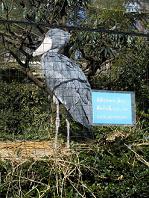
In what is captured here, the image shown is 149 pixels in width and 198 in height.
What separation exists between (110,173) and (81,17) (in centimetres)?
623

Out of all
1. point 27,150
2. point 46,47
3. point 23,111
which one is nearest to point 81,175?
point 27,150

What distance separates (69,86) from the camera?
6781 mm

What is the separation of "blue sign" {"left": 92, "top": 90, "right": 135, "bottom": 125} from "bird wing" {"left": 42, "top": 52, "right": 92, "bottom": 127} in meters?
0.80

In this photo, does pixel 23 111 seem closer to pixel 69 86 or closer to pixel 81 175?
pixel 69 86

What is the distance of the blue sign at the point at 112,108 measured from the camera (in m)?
5.83

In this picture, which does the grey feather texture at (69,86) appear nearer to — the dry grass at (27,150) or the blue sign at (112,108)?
the dry grass at (27,150)

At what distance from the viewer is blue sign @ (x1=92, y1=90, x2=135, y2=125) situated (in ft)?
19.1

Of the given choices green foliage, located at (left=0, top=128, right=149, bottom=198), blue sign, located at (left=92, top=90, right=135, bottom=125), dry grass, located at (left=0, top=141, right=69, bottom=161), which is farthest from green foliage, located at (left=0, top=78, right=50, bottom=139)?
green foliage, located at (left=0, top=128, right=149, bottom=198)

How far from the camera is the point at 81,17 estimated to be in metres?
11.2

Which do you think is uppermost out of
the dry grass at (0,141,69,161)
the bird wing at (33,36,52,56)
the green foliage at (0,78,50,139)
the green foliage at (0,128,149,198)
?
the bird wing at (33,36,52,56)

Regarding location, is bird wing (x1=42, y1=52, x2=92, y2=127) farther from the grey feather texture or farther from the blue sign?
the blue sign

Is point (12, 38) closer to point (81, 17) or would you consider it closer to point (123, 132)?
point (81, 17)

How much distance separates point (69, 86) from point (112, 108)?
42.7 inches

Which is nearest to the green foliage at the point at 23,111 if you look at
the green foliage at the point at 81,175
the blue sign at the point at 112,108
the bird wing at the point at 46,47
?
the bird wing at the point at 46,47
